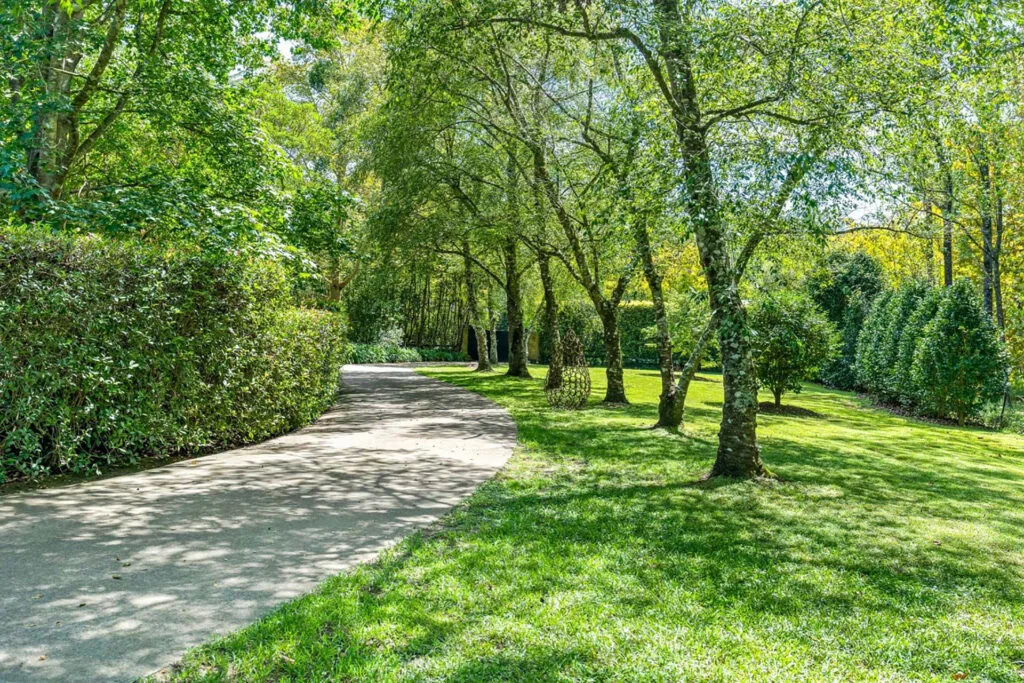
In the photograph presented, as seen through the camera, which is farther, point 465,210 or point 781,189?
point 465,210

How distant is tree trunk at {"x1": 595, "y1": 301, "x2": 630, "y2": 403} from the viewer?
1465 cm

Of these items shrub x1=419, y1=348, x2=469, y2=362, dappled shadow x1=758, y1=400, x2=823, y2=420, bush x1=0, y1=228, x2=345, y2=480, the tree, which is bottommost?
dappled shadow x1=758, y1=400, x2=823, y2=420

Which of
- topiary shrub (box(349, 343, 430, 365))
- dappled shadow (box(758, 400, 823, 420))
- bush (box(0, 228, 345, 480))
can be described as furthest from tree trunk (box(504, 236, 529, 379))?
bush (box(0, 228, 345, 480))

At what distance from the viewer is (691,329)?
59.1 feet

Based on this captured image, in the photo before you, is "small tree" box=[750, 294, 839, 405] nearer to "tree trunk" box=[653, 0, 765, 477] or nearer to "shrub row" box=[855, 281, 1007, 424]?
"shrub row" box=[855, 281, 1007, 424]

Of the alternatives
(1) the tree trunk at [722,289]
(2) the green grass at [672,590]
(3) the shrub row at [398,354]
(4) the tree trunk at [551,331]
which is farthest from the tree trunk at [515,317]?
(2) the green grass at [672,590]

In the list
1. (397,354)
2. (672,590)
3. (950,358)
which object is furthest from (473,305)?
(672,590)

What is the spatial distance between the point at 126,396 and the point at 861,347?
23.0 metres

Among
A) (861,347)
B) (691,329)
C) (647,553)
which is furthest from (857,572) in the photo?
(861,347)

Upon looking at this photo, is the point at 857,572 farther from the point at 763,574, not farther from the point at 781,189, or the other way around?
the point at 781,189

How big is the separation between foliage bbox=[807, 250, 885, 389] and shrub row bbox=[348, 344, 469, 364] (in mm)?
19198

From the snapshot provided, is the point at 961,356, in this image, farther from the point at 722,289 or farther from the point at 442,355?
the point at 442,355

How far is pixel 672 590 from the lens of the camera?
153 inches

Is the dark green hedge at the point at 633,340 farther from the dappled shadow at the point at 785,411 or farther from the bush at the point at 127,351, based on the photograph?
the bush at the point at 127,351
